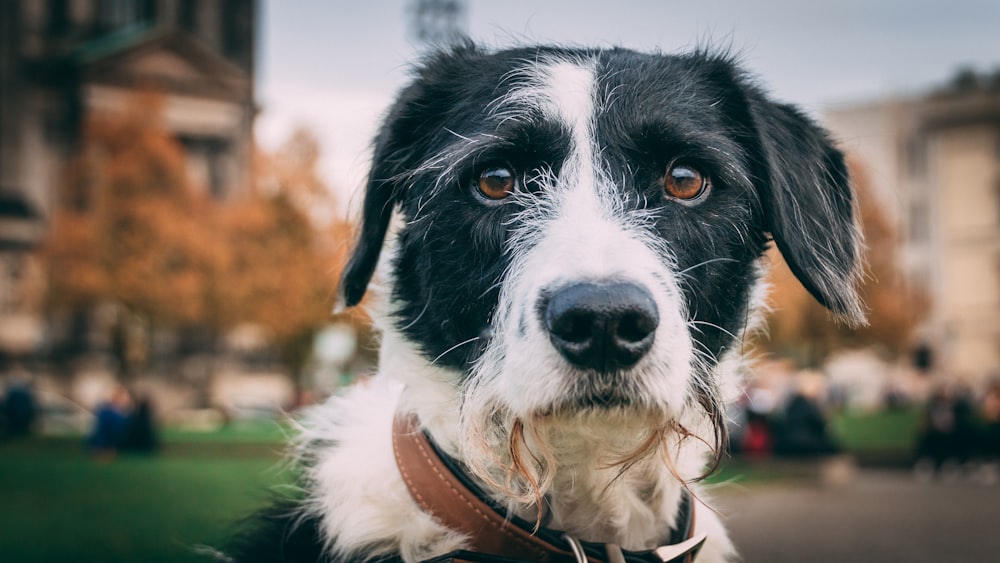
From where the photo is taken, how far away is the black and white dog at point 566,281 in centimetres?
217

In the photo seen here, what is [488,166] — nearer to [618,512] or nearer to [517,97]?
[517,97]

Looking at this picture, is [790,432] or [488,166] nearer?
[488,166]

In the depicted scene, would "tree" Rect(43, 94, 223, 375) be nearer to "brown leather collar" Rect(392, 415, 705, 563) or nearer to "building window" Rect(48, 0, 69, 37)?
"building window" Rect(48, 0, 69, 37)

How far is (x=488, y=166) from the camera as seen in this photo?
2.54 m

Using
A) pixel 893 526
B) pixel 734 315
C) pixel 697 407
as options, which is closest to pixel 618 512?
pixel 697 407

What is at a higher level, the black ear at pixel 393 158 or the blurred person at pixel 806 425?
the black ear at pixel 393 158

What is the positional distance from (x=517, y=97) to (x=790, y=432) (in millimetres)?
14916

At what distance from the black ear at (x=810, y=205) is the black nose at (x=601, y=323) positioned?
2.50ft

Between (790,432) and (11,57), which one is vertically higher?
(11,57)

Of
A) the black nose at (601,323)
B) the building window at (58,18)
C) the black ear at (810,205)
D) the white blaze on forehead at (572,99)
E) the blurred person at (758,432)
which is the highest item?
the building window at (58,18)

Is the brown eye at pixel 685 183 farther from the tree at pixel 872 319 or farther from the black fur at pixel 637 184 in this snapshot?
the tree at pixel 872 319

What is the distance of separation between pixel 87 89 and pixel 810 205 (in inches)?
1757

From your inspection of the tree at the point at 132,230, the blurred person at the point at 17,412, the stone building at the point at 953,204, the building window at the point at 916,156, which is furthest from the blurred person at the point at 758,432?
the building window at the point at 916,156

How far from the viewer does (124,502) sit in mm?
10539
